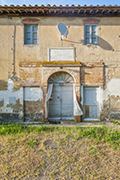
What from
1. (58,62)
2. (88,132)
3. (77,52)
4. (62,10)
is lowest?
(88,132)

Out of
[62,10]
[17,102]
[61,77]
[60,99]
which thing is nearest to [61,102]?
[60,99]

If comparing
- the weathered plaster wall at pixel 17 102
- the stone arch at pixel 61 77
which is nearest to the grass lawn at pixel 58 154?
the weathered plaster wall at pixel 17 102

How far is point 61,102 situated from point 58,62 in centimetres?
220

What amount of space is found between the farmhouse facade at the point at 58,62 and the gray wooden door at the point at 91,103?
0.18ft

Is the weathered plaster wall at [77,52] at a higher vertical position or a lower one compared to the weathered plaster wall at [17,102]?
higher

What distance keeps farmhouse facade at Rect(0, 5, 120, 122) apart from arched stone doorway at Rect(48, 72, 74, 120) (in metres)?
0.06

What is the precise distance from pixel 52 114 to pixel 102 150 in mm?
3624

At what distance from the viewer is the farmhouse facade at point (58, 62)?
7.13 metres

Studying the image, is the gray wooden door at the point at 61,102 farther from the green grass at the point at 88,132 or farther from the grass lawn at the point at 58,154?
the grass lawn at the point at 58,154

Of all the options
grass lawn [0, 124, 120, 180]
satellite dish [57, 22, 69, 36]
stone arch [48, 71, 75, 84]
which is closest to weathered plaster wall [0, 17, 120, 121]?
satellite dish [57, 22, 69, 36]

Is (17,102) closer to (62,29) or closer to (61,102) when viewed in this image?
(61,102)

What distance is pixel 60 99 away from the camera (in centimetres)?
732

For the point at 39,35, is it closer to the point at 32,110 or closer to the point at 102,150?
the point at 32,110

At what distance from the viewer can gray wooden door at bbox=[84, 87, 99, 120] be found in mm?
7305
